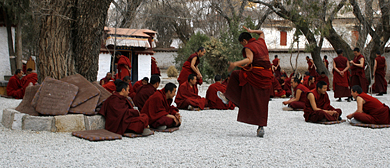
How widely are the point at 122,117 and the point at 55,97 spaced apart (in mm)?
1012

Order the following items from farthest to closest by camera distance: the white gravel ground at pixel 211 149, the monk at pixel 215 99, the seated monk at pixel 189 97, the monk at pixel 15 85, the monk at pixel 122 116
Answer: the monk at pixel 15 85
the monk at pixel 215 99
the seated monk at pixel 189 97
the monk at pixel 122 116
the white gravel ground at pixel 211 149

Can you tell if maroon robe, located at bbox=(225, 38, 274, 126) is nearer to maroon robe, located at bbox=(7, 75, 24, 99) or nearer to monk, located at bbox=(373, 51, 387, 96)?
maroon robe, located at bbox=(7, 75, 24, 99)

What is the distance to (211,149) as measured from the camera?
353cm

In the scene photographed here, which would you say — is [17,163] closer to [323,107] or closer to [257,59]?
A: [257,59]

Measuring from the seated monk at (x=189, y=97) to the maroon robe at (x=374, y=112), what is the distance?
302cm

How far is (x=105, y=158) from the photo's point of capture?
3.11 m

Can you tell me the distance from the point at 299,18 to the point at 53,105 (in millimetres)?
8678

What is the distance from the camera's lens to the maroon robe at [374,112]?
4930 mm

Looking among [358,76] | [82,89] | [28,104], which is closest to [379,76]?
[358,76]

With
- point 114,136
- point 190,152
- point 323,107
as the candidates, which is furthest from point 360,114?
point 114,136

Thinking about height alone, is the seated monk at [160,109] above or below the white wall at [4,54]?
below

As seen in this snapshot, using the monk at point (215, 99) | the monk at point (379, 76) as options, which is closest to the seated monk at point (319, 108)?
the monk at point (215, 99)

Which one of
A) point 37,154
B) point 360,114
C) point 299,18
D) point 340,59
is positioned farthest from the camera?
point 299,18

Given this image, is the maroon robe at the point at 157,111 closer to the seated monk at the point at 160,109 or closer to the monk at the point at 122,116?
the seated monk at the point at 160,109
